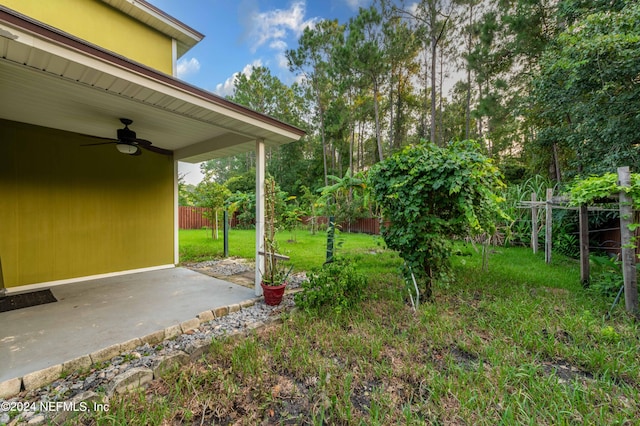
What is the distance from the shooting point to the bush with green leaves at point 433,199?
3000 millimetres

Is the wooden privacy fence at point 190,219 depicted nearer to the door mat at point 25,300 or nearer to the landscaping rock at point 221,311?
the door mat at point 25,300

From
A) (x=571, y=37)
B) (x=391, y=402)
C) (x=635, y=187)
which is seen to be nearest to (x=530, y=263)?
(x=635, y=187)

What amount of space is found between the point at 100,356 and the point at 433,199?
382cm

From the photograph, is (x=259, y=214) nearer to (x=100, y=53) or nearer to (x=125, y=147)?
(x=125, y=147)

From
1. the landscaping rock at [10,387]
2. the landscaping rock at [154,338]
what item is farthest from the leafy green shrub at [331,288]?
the landscaping rock at [10,387]

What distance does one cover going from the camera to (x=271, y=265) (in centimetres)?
356

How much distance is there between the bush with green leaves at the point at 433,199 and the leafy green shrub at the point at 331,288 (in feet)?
2.43

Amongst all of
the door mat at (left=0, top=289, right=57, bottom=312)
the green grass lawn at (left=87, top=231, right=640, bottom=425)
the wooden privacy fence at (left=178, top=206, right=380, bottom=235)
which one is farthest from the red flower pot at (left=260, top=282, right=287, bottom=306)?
the wooden privacy fence at (left=178, top=206, right=380, bottom=235)

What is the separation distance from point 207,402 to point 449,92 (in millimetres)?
19797

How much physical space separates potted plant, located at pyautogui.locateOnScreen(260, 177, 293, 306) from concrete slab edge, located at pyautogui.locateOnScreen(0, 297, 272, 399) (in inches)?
20.3

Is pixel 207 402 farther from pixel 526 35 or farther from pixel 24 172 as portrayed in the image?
pixel 526 35

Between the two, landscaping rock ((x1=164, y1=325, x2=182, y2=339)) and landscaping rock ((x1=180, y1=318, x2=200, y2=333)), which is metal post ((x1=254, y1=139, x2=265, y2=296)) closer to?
landscaping rock ((x1=180, y1=318, x2=200, y2=333))

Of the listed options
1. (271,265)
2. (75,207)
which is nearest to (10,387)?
(271,265)

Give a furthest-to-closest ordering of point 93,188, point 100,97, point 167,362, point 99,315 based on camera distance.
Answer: point 93,188, point 99,315, point 100,97, point 167,362
